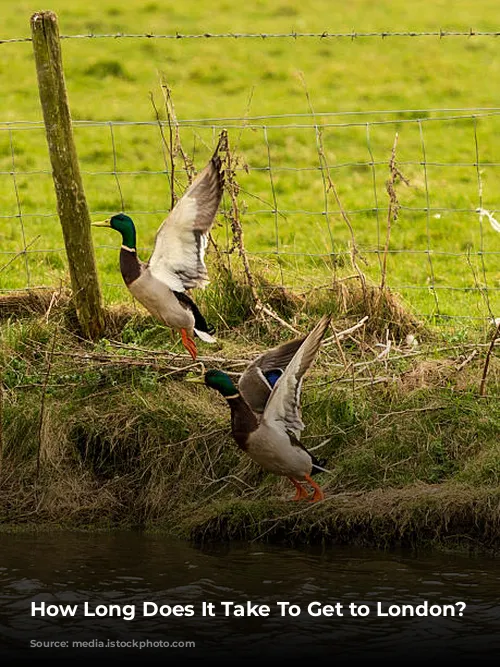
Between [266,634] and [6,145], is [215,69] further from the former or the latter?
[266,634]

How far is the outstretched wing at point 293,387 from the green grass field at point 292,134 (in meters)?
1.98

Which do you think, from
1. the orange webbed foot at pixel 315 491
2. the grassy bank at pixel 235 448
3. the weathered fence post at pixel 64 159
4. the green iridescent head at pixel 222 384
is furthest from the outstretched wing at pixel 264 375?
the weathered fence post at pixel 64 159

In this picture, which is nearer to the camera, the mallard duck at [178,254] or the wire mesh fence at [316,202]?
the mallard duck at [178,254]

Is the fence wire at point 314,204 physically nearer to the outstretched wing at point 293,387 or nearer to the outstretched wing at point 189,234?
the outstretched wing at point 189,234

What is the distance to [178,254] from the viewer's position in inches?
280

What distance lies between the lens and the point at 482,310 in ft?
33.4

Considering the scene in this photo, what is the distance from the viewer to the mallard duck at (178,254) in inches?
275

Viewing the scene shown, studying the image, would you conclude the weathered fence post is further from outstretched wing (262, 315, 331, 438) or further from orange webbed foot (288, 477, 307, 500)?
outstretched wing (262, 315, 331, 438)

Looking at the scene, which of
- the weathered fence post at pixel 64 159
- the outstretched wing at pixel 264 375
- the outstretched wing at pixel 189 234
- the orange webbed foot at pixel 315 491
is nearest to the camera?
the outstretched wing at pixel 189 234

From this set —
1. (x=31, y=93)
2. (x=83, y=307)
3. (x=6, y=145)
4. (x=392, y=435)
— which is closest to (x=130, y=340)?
(x=83, y=307)

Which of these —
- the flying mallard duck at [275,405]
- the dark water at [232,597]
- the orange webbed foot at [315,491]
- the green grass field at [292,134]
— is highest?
the green grass field at [292,134]

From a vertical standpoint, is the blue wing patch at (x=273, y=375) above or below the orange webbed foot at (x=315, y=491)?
above

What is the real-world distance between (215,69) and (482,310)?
28.5 ft

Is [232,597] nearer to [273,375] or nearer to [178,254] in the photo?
[273,375]
